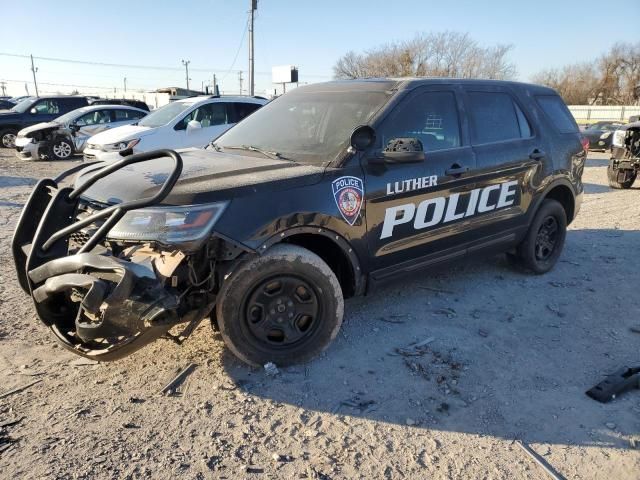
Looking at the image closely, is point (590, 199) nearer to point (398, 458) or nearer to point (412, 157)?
point (412, 157)

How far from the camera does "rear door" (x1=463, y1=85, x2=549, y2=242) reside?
425 centimetres

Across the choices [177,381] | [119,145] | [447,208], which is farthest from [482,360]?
[119,145]

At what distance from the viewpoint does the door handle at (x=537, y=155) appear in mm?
4645

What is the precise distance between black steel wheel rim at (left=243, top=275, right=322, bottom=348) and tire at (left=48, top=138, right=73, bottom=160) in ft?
44.1

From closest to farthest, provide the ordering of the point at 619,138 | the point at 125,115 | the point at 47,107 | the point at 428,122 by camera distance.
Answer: the point at 428,122, the point at 619,138, the point at 125,115, the point at 47,107

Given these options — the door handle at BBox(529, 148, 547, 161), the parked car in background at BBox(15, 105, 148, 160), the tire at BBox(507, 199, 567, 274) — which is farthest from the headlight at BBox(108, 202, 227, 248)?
the parked car in background at BBox(15, 105, 148, 160)

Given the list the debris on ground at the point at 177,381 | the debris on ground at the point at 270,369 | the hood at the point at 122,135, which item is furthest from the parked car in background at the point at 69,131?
the debris on ground at the point at 270,369

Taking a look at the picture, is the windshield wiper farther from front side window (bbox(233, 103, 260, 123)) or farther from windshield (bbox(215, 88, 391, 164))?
front side window (bbox(233, 103, 260, 123))

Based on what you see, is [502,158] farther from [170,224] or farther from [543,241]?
[170,224]

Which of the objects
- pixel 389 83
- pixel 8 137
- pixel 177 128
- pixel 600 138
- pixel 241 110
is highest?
pixel 389 83

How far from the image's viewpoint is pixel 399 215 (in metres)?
3.61

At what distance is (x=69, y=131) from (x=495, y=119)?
13.2 meters

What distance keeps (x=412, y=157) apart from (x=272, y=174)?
3.10ft

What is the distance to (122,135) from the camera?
33.0 feet
